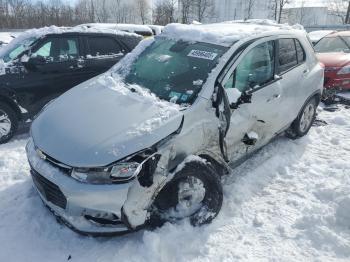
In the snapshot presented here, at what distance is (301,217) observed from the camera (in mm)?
3684

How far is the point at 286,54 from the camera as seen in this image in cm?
483

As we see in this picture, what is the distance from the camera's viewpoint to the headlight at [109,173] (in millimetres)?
2861

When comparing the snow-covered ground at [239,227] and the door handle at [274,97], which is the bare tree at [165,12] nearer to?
the door handle at [274,97]

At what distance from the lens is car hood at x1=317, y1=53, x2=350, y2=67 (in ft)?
27.3

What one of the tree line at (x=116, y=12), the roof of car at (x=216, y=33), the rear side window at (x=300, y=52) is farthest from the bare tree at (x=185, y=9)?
the roof of car at (x=216, y=33)

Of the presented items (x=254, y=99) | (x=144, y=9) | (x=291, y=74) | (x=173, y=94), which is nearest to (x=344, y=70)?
(x=291, y=74)

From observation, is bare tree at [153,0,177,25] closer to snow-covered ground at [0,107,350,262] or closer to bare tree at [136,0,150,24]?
bare tree at [136,0,150,24]

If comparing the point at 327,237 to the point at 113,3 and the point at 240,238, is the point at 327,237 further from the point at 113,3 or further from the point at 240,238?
the point at 113,3

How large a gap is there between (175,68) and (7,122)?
3240mm

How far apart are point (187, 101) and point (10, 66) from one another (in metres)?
3.69

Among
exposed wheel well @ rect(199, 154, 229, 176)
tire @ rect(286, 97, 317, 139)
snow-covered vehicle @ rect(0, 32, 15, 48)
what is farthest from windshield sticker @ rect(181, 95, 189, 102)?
snow-covered vehicle @ rect(0, 32, 15, 48)

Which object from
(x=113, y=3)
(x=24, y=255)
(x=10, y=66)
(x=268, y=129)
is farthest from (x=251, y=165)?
(x=113, y=3)

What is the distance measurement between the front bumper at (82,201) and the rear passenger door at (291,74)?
280 centimetres

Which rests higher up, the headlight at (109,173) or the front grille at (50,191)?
the headlight at (109,173)
